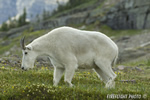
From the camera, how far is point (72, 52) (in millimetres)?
8570

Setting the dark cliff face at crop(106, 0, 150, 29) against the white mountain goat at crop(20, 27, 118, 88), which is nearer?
the white mountain goat at crop(20, 27, 118, 88)

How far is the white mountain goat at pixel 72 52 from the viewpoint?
8.37m

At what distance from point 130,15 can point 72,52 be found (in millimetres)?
68794

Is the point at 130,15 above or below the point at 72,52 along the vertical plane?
above

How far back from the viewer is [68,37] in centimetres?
876

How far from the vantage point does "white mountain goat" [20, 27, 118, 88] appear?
8367 mm

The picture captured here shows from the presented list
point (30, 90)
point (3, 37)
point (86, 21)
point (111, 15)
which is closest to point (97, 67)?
point (30, 90)

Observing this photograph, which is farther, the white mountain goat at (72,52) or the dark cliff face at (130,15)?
the dark cliff face at (130,15)

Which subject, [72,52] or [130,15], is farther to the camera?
[130,15]

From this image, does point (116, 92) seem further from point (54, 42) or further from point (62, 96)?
point (54, 42)

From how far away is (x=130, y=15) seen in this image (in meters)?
72.8

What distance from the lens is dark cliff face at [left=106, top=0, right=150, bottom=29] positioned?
67562mm

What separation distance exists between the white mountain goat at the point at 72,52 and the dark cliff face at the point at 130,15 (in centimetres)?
6252

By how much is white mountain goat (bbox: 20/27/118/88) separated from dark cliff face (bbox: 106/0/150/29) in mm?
62517
